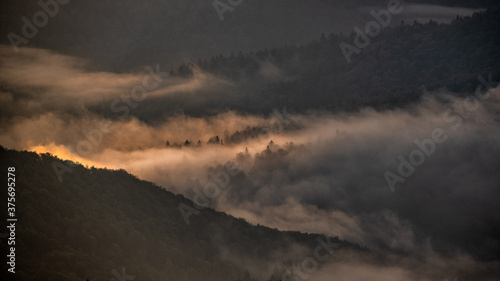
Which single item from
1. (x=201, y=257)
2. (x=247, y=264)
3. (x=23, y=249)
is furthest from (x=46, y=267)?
(x=247, y=264)

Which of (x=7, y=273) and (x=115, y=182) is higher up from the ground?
(x=115, y=182)

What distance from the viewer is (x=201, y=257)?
165125 millimetres

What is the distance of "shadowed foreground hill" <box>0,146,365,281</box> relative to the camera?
131 meters

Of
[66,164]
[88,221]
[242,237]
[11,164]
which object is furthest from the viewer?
[242,237]

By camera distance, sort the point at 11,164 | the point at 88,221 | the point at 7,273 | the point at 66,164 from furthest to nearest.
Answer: the point at 66,164
the point at 88,221
the point at 11,164
the point at 7,273

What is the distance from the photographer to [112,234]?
5817 inches

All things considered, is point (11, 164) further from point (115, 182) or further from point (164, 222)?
point (164, 222)

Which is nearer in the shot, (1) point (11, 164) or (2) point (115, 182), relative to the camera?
(1) point (11, 164)

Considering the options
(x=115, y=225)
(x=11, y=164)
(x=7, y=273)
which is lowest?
(x=7, y=273)

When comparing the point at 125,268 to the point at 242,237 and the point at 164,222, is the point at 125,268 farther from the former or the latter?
the point at 242,237

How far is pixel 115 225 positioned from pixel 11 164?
26093 mm

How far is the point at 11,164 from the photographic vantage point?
13638cm

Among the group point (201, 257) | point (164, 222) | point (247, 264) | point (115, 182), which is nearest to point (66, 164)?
point (115, 182)

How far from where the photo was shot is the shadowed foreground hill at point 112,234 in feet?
431
